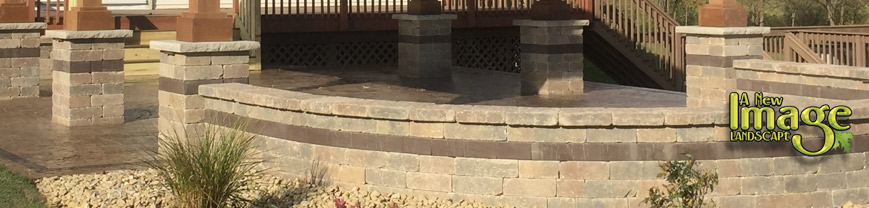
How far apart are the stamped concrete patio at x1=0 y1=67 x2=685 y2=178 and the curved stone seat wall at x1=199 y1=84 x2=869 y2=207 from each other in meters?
2.02

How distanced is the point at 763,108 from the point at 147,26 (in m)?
14.4

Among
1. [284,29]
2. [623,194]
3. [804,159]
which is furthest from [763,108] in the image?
[284,29]

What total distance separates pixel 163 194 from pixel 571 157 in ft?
10.5

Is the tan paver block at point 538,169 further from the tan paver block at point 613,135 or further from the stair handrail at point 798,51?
the stair handrail at point 798,51

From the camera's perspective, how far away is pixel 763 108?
986 cm

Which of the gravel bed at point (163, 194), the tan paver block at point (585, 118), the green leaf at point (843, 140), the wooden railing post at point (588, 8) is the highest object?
the wooden railing post at point (588, 8)

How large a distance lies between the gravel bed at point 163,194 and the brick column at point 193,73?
4.83 ft

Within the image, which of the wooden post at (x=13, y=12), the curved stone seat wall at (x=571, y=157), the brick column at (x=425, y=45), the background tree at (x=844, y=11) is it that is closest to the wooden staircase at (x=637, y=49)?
the brick column at (x=425, y=45)

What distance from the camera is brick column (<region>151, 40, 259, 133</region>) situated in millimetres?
12227

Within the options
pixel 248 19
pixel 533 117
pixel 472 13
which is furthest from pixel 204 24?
pixel 472 13

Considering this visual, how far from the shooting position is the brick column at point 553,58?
18.2m

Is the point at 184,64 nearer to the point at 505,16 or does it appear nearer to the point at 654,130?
the point at 654,130

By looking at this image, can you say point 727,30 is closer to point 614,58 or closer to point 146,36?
point 614,58

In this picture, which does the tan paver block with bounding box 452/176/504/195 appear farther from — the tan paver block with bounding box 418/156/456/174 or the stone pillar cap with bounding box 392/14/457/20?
the stone pillar cap with bounding box 392/14/457/20
